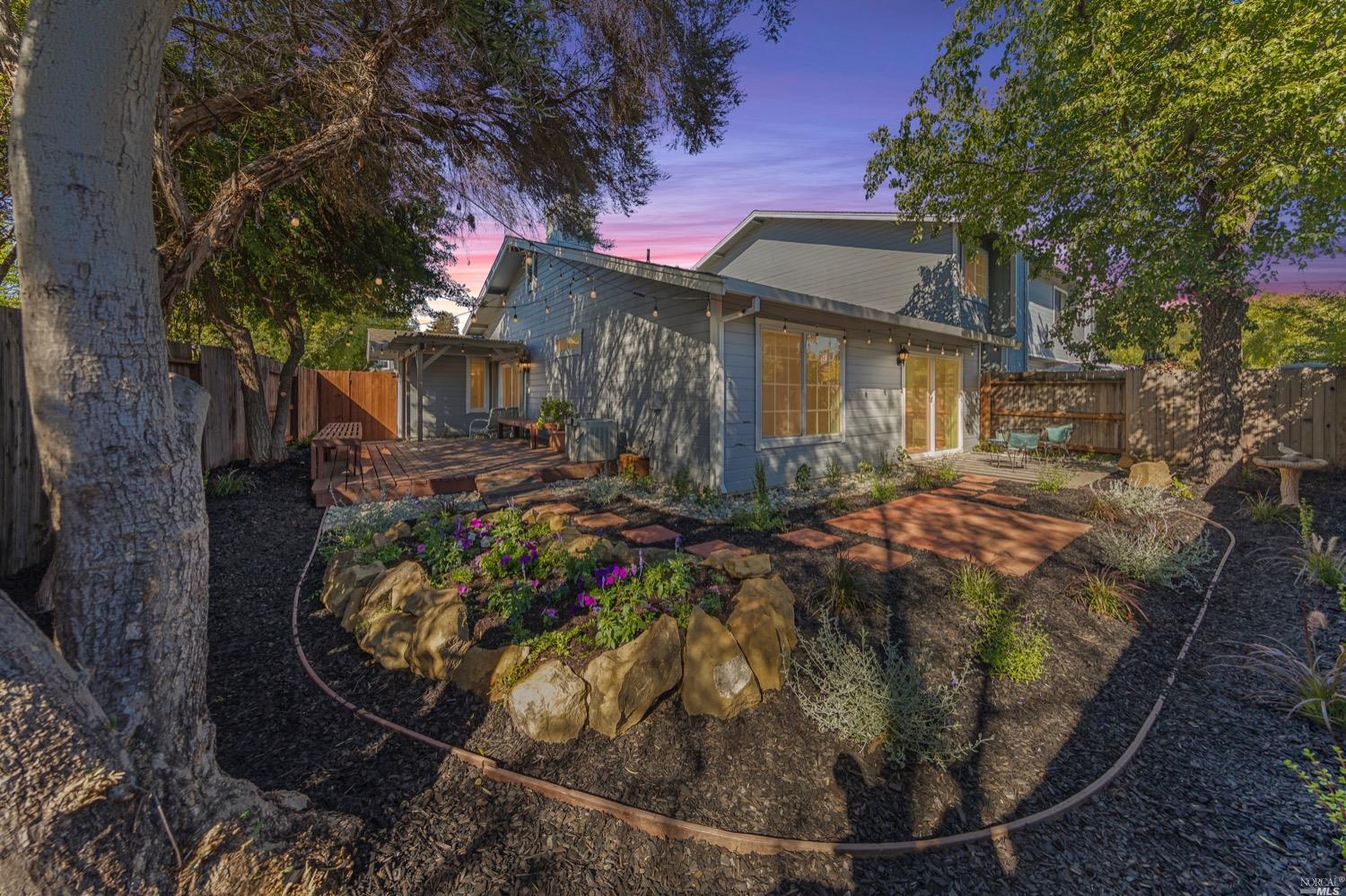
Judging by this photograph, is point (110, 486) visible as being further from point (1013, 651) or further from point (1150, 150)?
point (1150, 150)

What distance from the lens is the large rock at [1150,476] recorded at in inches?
281

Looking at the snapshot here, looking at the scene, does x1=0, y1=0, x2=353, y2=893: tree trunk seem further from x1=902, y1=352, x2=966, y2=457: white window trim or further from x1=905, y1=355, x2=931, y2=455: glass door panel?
x1=905, y1=355, x2=931, y2=455: glass door panel

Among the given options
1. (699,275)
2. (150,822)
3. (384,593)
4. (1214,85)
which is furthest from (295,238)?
(1214,85)

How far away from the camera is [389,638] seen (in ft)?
9.15

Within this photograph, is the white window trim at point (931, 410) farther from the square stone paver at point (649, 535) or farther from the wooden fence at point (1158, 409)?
the square stone paver at point (649, 535)

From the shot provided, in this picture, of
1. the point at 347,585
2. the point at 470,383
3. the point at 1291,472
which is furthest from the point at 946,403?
the point at 470,383

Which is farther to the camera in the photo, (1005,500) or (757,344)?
(757,344)

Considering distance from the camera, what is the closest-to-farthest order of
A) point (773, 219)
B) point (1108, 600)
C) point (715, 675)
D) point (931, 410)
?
point (715, 675) < point (1108, 600) < point (931, 410) < point (773, 219)

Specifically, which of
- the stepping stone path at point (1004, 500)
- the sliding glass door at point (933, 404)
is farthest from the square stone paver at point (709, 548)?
the sliding glass door at point (933, 404)

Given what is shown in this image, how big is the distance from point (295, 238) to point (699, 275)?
19.0ft

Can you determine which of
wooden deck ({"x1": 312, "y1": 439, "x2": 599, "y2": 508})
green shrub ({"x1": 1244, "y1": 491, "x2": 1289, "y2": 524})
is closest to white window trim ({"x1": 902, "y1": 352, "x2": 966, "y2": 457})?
green shrub ({"x1": 1244, "y1": 491, "x2": 1289, "y2": 524})

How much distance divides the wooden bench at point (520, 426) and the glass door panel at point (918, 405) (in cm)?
689

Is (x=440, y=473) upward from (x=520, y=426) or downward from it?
downward

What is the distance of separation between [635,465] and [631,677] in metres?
5.54
